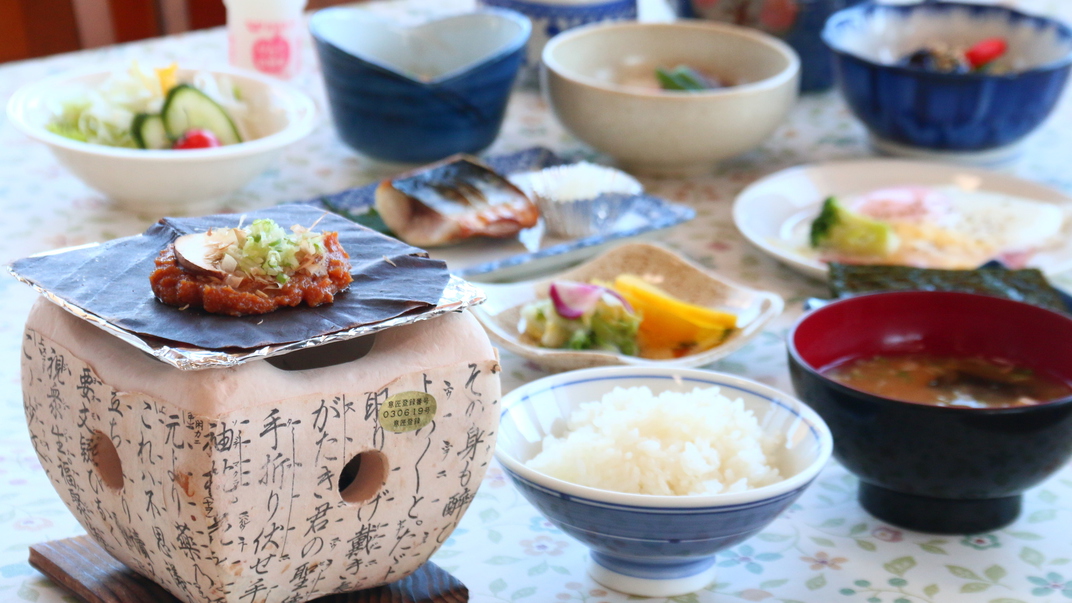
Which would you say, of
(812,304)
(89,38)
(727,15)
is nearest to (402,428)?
(812,304)

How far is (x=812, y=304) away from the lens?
0.99 m

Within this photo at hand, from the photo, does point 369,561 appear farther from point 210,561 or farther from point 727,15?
point 727,15

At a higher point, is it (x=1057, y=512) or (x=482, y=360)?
(x=482, y=360)

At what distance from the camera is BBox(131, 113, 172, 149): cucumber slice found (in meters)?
1.41

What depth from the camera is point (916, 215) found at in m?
1.39

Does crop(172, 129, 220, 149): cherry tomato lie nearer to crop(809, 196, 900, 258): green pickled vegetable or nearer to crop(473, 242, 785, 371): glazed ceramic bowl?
crop(473, 242, 785, 371): glazed ceramic bowl

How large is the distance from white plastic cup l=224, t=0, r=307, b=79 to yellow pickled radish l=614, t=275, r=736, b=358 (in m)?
0.89

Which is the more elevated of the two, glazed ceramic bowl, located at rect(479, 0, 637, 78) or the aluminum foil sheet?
the aluminum foil sheet

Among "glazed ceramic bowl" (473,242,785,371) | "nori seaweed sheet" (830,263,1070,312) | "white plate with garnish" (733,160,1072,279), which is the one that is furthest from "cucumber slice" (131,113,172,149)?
"nori seaweed sheet" (830,263,1070,312)

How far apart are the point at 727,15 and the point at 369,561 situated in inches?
57.3

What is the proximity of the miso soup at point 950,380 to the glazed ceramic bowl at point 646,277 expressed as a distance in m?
0.16

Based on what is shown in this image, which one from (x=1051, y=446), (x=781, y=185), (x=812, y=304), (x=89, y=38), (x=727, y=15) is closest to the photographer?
(x=1051, y=446)

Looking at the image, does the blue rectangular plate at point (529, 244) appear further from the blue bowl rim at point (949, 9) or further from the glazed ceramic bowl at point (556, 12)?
the glazed ceramic bowl at point (556, 12)

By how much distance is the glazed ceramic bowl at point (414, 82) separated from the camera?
1505mm
